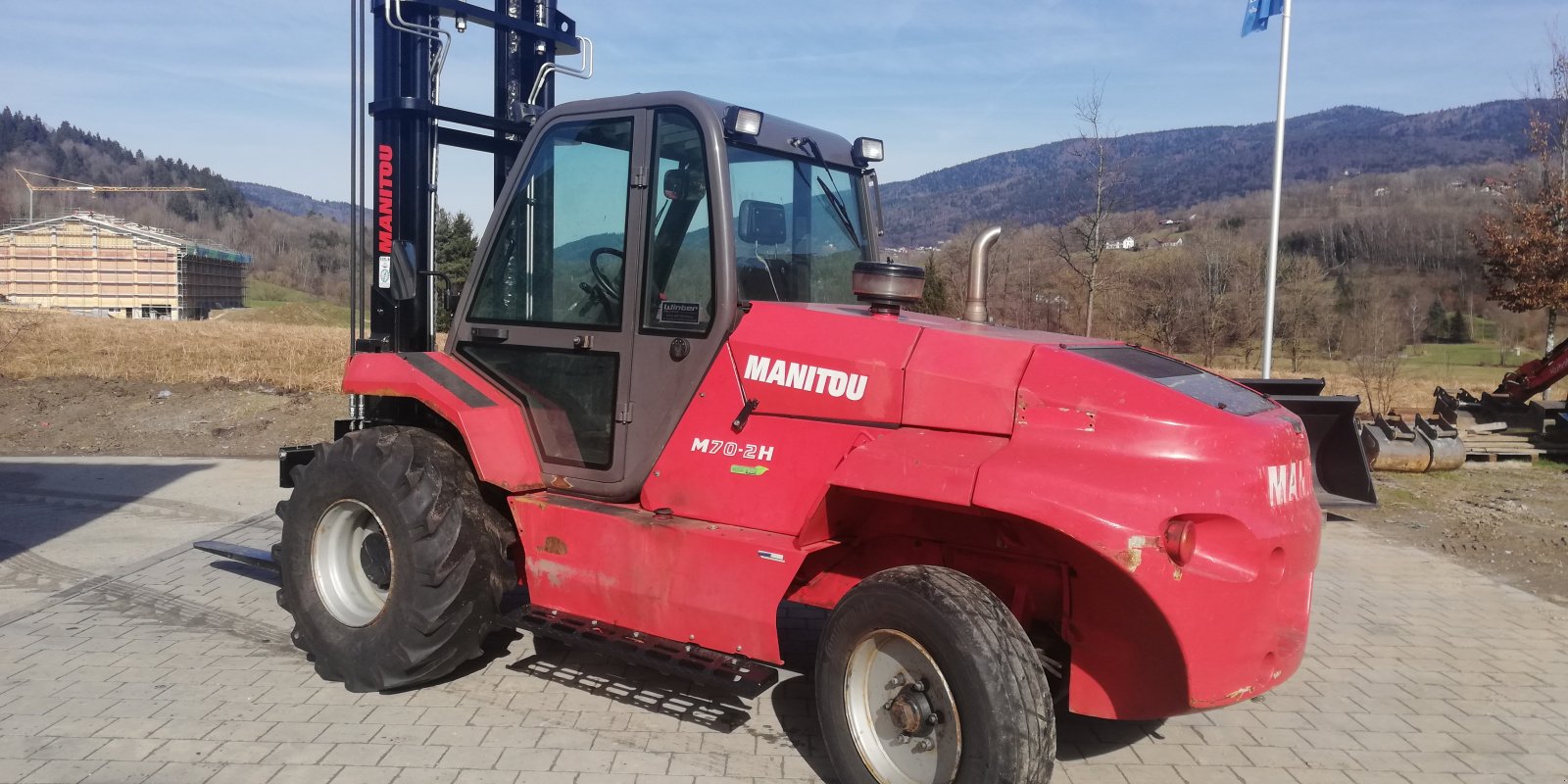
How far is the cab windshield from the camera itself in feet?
14.9

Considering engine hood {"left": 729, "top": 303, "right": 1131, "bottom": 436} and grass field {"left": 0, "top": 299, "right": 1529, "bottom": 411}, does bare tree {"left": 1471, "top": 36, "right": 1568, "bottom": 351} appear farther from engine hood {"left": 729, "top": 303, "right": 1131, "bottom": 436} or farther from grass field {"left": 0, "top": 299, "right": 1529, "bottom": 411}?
engine hood {"left": 729, "top": 303, "right": 1131, "bottom": 436}

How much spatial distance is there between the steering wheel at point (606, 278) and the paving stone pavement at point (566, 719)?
1852 millimetres

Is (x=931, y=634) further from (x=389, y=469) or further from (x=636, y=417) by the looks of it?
(x=389, y=469)

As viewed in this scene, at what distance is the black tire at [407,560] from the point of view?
15.3 ft

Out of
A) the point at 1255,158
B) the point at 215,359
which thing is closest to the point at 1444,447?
the point at 215,359

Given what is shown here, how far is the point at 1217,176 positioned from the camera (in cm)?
14450

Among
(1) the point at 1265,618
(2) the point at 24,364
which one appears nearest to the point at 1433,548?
(1) the point at 1265,618

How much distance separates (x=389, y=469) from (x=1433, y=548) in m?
8.49

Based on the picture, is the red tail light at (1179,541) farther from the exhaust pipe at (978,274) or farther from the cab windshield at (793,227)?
the cab windshield at (793,227)

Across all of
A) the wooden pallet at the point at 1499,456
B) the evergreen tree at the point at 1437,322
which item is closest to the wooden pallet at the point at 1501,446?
the wooden pallet at the point at 1499,456

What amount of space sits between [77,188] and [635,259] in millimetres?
140981

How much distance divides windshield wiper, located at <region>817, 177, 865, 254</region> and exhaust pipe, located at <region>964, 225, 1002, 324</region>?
2.93 feet

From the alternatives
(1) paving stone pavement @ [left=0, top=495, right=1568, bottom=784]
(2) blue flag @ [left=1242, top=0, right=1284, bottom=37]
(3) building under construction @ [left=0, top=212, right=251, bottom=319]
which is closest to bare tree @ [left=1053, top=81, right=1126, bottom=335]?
(2) blue flag @ [left=1242, top=0, right=1284, bottom=37]

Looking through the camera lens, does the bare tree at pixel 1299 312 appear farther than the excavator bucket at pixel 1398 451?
Yes
